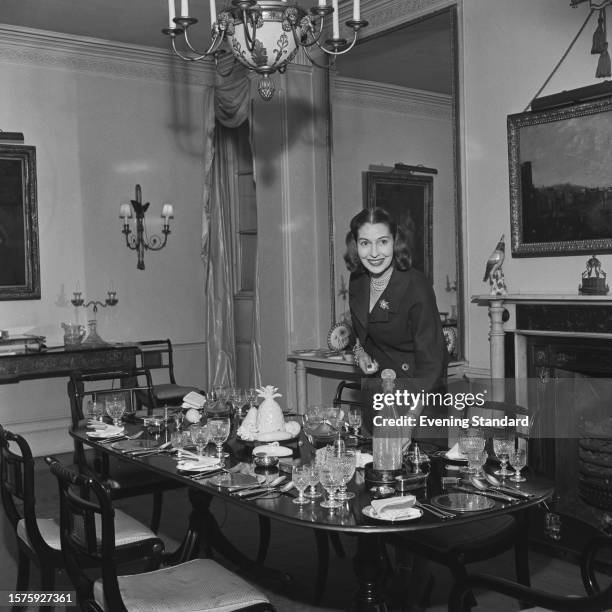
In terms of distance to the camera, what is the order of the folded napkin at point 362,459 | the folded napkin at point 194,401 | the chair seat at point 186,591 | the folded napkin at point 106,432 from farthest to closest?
the folded napkin at point 194,401
the folded napkin at point 106,432
the folded napkin at point 362,459
the chair seat at point 186,591

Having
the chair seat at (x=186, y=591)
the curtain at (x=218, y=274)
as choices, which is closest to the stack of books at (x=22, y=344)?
the curtain at (x=218, y=274)

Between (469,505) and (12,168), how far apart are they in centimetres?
540

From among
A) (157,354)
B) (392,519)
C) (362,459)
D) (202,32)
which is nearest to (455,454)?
(362,459)

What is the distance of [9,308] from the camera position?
22.4 feet

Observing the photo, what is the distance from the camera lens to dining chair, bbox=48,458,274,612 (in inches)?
101

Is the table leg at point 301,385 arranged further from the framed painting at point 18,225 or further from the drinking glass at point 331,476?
the drinking glass at point 331,476

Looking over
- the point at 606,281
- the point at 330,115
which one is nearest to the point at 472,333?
the point at 606,281

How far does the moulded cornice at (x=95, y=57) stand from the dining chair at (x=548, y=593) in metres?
5.91

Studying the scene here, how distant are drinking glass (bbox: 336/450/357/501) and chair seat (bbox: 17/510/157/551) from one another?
0.95 metres

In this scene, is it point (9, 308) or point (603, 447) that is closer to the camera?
point (603, 447)

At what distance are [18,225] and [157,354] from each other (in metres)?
1.58

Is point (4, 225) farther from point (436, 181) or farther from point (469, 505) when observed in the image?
point (469, 505)

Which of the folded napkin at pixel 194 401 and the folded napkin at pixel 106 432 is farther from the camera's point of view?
the folded napkin at pixel 194 401

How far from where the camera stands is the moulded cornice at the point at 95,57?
6801 millimetres
